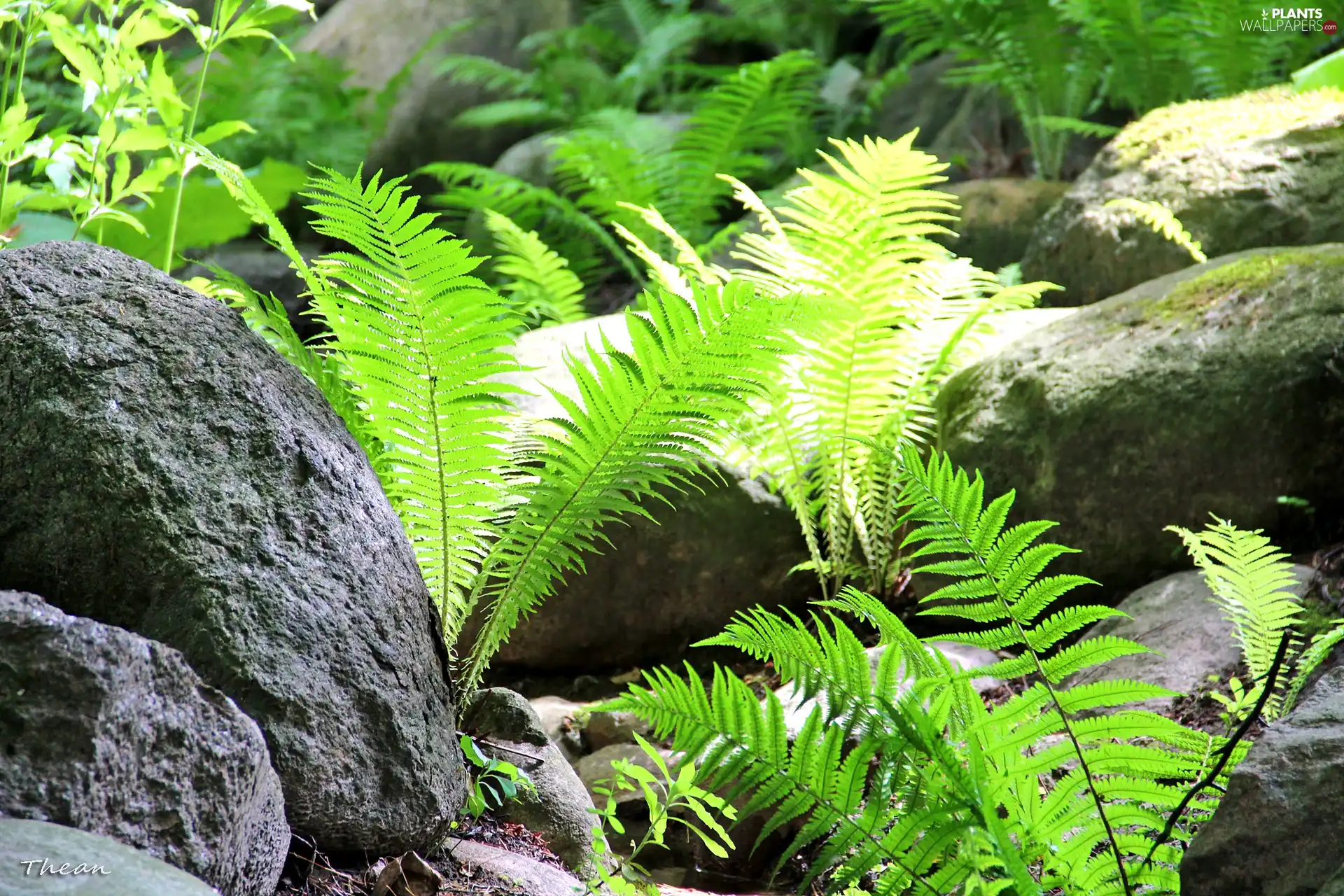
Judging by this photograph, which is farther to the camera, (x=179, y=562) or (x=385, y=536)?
(x=385, y=536)

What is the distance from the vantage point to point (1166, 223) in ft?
13.0

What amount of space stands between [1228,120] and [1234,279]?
→ 1.55 m

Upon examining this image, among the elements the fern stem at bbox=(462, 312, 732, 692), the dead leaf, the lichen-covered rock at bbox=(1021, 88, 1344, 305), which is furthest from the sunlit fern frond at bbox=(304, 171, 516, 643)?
the lichen-covered rock at bbox=(1021, 88, 1344, 305)

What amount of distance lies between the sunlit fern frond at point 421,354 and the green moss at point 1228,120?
12.1 feet

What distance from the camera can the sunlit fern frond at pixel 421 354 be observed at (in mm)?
1973

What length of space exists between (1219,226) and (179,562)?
4.11m

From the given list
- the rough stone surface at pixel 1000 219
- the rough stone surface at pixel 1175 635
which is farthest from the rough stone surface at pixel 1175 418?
the rough stone surface at pixel 1000 219

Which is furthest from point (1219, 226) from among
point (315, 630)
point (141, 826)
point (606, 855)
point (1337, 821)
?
point (141, 826)

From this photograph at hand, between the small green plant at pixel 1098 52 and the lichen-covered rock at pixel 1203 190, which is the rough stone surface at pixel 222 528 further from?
the small green plant at pixel 1098 52

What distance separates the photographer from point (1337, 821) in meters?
1.39

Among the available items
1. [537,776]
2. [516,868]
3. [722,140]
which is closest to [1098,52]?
[722,140]

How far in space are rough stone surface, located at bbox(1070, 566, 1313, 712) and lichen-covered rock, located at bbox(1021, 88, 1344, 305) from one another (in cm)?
179

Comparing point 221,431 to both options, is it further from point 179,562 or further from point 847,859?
point 847,859

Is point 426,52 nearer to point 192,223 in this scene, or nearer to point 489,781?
point 192,223
